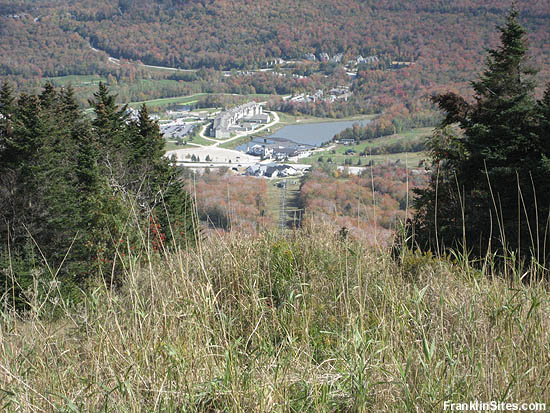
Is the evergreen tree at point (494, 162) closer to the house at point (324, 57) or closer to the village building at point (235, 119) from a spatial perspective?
the village building at point (235, 119)

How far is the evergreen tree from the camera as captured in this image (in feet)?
22.6

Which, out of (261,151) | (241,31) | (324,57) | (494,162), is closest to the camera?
(494,162)

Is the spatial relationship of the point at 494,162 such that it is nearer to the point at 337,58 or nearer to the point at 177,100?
the point at 177,100

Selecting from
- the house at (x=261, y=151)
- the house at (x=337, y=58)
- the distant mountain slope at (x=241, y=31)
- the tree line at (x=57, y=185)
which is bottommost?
the house at (x=261, y=151)

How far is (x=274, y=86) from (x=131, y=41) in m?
46.5

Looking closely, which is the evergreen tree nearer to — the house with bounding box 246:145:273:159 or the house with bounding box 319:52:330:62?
the house with bounding box 246:145:273:159

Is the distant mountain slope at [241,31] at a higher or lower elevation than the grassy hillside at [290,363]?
higher

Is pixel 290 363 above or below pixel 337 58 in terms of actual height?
below

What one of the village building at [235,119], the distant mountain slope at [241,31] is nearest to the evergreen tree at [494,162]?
the village building at [235,119]

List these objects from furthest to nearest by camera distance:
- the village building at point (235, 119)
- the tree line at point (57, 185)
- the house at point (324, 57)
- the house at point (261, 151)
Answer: the house at point (324, 57) → the village building at point (235, 119) → the house at point (261, 151) → the tree line at point (57, 185)

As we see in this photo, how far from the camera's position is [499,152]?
788cm

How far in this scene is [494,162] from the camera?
8.14m

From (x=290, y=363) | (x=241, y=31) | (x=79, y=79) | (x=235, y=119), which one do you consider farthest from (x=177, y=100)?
(x=290, y=363)

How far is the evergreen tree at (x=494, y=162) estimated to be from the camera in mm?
6887
